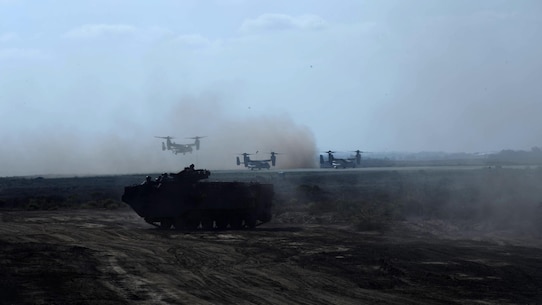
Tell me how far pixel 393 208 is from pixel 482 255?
20032 mm

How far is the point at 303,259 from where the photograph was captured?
26.8 m

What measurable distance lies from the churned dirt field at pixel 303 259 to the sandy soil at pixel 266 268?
41 mm

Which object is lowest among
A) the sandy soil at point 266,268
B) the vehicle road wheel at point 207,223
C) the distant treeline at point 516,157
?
the sandy soil at point 266,268

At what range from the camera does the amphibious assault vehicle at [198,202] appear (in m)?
42.0

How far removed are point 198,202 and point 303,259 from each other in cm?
1608

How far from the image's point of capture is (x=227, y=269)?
24.2m

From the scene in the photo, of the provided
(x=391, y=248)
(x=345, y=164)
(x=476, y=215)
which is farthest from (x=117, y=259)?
(x=345, y=164)

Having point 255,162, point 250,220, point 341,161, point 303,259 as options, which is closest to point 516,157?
point 341,161

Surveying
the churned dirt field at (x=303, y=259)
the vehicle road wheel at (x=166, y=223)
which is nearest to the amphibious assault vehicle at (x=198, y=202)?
the vehicle road wheel at (x=166, y=223)

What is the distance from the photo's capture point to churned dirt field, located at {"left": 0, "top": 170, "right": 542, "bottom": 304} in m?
19.3

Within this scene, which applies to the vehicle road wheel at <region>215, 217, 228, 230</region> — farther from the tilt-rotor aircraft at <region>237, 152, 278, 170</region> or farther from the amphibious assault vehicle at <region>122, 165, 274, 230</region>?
the tilt-rotor aircraft at <region>237, 152, 278, 170</region>

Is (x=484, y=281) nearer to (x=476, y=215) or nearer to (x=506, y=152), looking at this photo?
(x=476, y=215)

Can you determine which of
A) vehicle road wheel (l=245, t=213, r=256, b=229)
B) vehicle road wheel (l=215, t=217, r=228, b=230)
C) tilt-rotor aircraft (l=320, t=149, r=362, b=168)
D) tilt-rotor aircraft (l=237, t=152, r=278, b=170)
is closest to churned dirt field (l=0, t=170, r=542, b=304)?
vehicle road wheel (l=245, t=213, r=256, b=229)

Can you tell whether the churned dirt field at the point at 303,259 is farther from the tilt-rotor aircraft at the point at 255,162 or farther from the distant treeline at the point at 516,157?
the tilt-rotor aircraft at the point at 255,162
